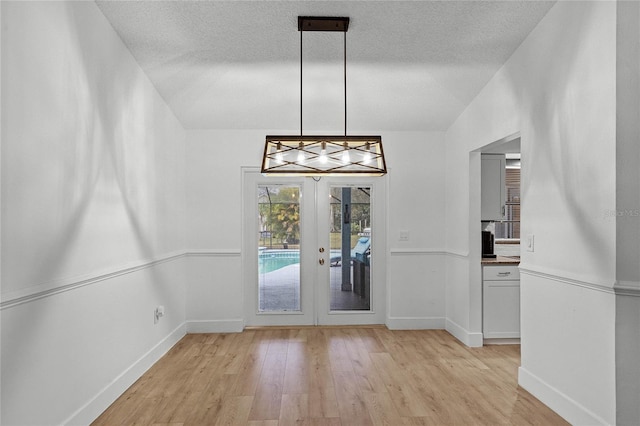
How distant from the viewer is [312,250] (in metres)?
5.43

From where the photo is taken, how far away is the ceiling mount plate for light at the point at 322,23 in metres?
3.20

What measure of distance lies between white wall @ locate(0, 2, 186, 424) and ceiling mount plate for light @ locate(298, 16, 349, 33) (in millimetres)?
1356

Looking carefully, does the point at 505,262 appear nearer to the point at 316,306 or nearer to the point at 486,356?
the point at 486,356

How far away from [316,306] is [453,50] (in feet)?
10.5

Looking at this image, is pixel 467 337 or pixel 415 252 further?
pixel 415 252

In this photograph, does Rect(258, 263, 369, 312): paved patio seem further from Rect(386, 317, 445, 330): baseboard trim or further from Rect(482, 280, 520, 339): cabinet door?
Rect(482, 280, 520, 339): cabinet door

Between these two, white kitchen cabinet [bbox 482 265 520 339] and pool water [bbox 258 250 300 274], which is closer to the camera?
white kitchen cabinet [bbox 482 265 520 339]

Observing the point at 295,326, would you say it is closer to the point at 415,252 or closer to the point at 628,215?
the point at 415,252

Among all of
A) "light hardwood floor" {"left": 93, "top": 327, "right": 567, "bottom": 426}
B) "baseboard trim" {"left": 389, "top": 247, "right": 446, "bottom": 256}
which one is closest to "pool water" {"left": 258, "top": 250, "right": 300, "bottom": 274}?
"light hardwood floor" {"left": 93, "top": 327, "right": 567, "bottom": 426}

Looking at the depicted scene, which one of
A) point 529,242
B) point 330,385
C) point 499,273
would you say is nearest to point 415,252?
point 499,273

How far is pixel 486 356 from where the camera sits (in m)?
4.29

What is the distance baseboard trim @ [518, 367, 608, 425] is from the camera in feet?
8.95

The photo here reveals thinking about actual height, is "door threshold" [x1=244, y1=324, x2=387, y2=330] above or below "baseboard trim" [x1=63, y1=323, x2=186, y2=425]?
below

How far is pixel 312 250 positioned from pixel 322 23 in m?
2.83
